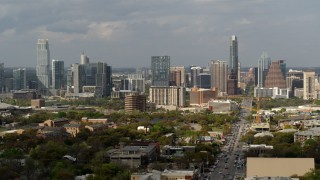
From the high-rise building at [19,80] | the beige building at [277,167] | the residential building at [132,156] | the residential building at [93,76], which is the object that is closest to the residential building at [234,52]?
the residential building at [93,76]

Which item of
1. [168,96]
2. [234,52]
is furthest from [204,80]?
[168,96]

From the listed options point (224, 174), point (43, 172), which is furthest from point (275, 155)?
point (43, 172)

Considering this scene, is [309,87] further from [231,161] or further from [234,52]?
[231,161]

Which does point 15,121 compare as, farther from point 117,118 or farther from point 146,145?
point 146,145

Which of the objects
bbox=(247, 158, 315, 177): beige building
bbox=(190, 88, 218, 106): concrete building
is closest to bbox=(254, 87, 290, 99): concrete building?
bbox=(190, 88, 218, 106): concrete building

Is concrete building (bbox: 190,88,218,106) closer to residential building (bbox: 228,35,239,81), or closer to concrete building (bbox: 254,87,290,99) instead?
concrete building (bbox: 254,87,290,99)

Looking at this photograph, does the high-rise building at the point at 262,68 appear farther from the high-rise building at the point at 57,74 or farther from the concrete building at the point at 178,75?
the high-rise building at the point at 57,74
